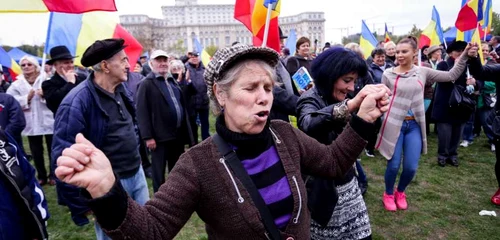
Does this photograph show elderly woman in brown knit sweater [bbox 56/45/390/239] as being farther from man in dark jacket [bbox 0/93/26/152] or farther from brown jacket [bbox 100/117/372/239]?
man in dark jacket [bbox 0/93/26/152]

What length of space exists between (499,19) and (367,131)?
15.6 meters

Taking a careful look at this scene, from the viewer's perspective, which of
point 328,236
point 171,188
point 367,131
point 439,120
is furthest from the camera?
point 439,120

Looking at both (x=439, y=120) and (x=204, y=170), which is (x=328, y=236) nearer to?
(x=204, y=170)

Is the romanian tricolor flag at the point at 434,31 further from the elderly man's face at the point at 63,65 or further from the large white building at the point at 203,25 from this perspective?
the large white building at the point at 203,25

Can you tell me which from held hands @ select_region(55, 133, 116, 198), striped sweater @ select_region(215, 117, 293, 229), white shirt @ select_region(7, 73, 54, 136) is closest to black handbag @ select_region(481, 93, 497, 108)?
striped sweater @ select_region(215, 117, 293, 229)

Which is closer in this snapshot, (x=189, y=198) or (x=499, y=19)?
(x=189, y=198)

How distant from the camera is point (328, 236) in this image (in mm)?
2355

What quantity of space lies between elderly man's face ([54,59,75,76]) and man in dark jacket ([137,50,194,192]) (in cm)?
96

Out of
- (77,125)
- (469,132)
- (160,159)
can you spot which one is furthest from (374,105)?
(469,132)

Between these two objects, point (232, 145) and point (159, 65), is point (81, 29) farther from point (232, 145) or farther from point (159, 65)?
point (232, 145)

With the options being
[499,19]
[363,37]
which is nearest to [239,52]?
[363,37]

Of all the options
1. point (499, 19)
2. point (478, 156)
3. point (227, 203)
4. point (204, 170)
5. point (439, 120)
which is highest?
point (499, 19)

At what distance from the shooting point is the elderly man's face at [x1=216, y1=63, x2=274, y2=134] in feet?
4.86

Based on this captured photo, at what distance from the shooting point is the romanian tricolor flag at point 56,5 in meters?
2.61
